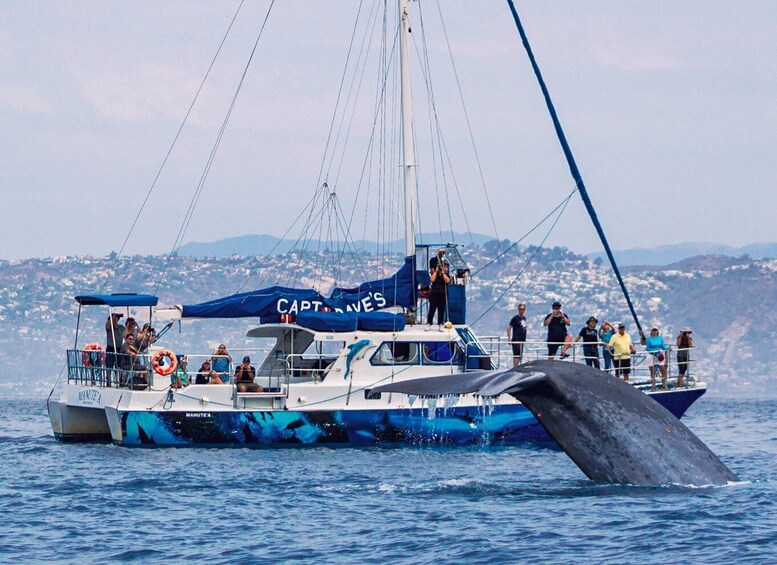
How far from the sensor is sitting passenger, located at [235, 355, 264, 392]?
2820 cm

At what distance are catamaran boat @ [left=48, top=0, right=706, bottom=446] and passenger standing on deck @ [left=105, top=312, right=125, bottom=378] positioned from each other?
0.06 metres

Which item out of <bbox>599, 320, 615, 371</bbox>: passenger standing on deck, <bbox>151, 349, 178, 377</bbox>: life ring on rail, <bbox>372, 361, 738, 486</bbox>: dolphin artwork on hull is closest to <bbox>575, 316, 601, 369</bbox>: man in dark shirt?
<bbox>599, 320, 615, 371</bbox>: passenger standing on deck

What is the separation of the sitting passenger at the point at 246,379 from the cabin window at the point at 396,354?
7.60 ft

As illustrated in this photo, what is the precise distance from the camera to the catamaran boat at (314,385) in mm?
27906

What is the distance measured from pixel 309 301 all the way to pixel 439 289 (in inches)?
103

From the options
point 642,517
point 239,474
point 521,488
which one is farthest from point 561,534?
point 239,474

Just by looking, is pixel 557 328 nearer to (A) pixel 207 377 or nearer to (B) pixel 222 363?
(B) pixel 222 363

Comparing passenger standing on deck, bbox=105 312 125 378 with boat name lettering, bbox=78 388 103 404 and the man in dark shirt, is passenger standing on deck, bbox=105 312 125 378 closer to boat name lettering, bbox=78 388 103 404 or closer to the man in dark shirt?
boat name lettering, bbox=78 388 103 404

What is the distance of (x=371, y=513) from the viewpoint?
18141 millimetres

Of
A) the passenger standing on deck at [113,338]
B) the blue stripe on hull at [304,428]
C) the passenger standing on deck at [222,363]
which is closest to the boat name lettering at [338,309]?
the passenger standing on deck at [222,363]

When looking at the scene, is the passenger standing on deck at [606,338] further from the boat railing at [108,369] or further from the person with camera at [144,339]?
the boat railing at [108,369]

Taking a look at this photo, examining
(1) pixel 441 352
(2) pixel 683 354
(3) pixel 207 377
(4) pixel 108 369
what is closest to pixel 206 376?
(3) pixel 207 377

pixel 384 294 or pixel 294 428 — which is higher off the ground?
pixel 384 294

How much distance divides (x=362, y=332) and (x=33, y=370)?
167 m
